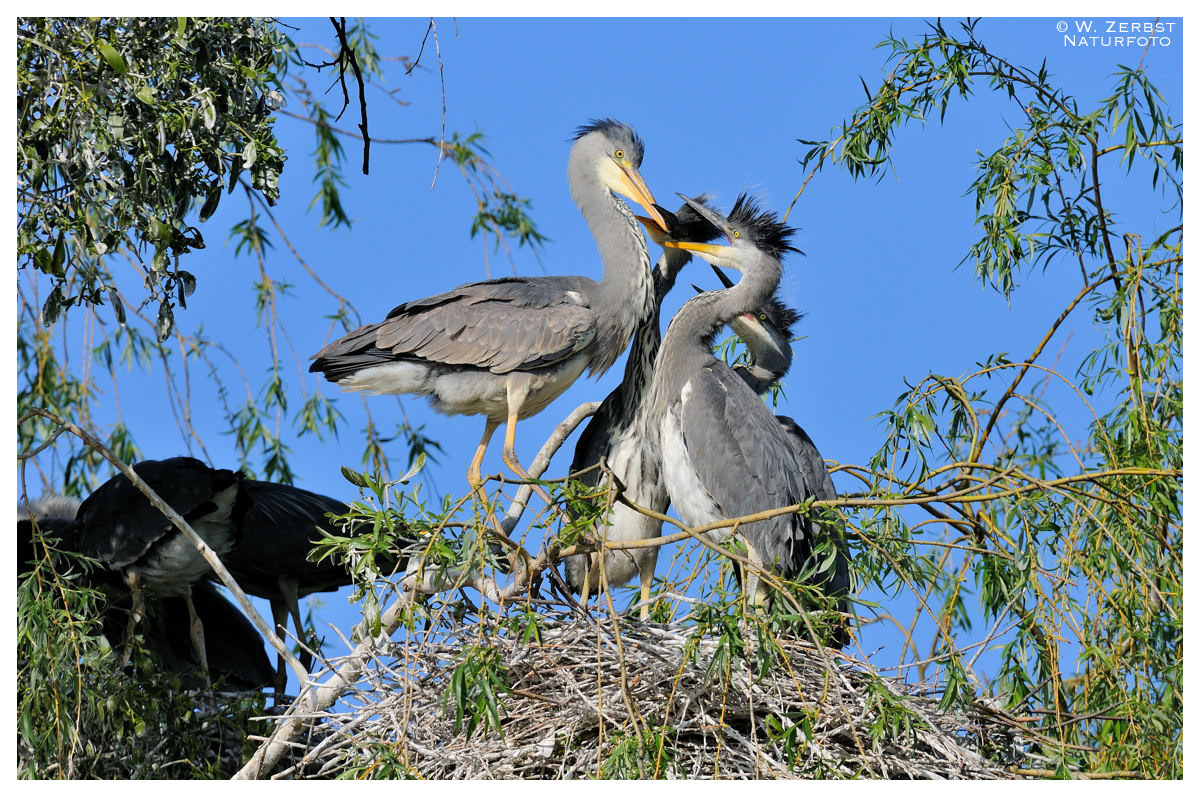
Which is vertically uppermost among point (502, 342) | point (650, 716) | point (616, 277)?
point (616, 277)

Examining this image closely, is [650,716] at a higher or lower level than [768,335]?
lower

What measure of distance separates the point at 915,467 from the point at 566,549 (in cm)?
120

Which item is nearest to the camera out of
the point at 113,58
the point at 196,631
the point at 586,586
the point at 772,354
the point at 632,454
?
the point at 113,58

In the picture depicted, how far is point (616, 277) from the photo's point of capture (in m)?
4.68

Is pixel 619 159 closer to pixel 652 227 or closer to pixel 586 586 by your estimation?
pixel 652 227

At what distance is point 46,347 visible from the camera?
5633 mm

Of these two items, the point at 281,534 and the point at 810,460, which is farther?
the point at 281,534

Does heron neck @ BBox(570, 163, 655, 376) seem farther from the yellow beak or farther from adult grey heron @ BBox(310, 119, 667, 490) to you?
the yellow beak

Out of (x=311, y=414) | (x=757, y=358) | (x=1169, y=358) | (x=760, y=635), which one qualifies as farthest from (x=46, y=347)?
(x=1169, y=358)

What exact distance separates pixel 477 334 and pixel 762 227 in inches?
40.1

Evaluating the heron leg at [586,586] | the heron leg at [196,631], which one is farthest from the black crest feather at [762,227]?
the heron leg at [196,631]

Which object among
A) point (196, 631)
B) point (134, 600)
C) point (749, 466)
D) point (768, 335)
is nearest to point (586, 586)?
point (749, 466)

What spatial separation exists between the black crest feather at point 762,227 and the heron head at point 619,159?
28 centimetres
